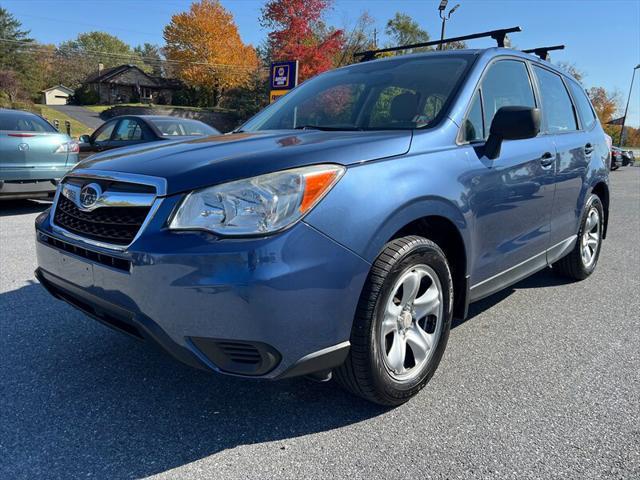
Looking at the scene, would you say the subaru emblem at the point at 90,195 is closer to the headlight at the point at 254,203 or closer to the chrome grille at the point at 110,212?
the chrome grille at the point at 110,212

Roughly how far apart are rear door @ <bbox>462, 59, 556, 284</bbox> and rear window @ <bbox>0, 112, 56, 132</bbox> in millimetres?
7076

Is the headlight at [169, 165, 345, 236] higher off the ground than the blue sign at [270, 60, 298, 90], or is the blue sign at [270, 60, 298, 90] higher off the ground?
the blue sign at [270, 60, 298, 90]

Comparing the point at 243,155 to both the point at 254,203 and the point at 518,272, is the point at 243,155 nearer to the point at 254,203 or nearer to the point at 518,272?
the point at 254,203

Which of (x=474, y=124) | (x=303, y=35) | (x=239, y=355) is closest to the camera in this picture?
(x=239, y=355)

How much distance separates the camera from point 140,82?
67.1 m

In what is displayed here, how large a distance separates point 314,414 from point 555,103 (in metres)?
2.96

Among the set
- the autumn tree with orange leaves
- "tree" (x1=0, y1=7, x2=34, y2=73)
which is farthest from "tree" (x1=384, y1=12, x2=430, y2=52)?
"tree" (x1=0, y1=7, x2=34, y2=73)

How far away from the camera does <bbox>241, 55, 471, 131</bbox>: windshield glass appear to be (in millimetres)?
2834

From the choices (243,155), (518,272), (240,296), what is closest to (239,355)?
(240,296)

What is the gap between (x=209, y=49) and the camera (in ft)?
165

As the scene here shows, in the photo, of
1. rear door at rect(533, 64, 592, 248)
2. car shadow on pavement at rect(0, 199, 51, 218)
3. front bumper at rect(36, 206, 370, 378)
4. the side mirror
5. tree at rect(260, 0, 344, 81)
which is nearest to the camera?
front bumper at rect(36, 206, 370, 378)

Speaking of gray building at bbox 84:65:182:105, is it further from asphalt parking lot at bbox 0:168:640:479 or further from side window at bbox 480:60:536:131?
asphalt parking lot at bbox 0:168:640:479

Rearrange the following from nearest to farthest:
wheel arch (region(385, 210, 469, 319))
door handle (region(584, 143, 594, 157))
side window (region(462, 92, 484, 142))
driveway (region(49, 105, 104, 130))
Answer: wheel arch (region(385, 210, 469, 319)), side window (region(462, 92, 484, 142)), door handle (region(584, 143, 594, 157)), driveway (region(49, 105, 104, 130))

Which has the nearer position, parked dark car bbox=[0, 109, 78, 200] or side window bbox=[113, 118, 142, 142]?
parked dark car bbox=[0, 109, 78, 200]
